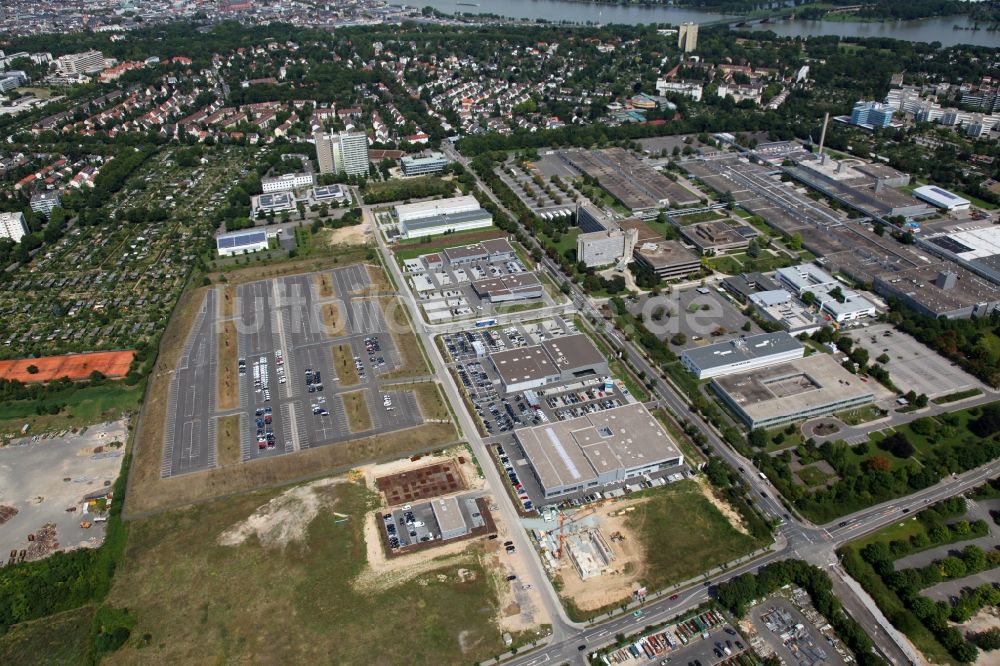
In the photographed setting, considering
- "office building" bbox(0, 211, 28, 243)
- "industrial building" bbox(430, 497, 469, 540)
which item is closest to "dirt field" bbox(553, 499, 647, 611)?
"industrial building" bbox(430, 497, 469, 540)

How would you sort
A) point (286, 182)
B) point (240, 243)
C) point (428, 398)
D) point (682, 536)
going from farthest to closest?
point (286, 182), point (240, 243), point (428, 398), point (682, 536)

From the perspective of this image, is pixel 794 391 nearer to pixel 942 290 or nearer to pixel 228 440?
pixel 942 290

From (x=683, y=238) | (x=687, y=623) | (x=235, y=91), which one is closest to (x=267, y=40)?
(x=235, y=91)

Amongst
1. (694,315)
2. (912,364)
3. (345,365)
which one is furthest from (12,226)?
(912,364)

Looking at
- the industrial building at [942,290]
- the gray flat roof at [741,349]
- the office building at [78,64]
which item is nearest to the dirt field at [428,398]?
the gray flat roof at [741,349]

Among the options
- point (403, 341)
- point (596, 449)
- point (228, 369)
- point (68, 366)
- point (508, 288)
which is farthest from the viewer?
point (508, 288)

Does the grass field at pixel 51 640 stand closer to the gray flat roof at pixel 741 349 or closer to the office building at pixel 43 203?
the gray flat roof at pixel 741 349
